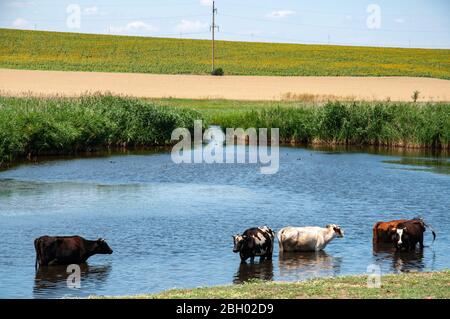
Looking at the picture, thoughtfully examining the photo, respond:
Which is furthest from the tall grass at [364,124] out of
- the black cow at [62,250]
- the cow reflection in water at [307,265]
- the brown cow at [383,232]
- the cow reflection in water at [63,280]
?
the cow reflection in water at [63,280]

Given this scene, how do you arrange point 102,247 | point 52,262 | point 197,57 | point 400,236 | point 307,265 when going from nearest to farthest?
point 52,262 → point 307,265 → point 102,247 → point 400,236 → point 197,57

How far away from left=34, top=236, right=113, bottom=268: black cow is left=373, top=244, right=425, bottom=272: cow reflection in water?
6202 millimetres

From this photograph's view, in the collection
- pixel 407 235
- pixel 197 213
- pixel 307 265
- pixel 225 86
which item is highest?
pixel 225 86

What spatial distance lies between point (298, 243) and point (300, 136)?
101 feet

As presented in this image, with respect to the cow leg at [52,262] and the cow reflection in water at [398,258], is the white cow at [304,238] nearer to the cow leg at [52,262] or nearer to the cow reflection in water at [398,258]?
the cow reflection in water at [398,258]

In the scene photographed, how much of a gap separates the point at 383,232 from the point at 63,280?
7996 millimetres

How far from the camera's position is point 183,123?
49.8 meters

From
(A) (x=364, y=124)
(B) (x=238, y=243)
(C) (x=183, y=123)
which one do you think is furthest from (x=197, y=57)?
(B) (x=238, y=243)

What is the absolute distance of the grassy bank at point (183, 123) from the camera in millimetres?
43000

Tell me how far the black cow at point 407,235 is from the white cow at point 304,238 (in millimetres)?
1401

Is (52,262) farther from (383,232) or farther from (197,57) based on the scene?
(197,57)

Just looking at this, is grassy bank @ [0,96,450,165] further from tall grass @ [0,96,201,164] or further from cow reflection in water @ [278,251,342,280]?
cow reflection in water @ [278,251,342,280]

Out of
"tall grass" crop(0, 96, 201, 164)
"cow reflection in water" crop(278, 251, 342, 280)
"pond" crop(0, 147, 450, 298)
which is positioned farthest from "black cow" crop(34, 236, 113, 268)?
"tall grass" crop(0, 96, 201, 164)

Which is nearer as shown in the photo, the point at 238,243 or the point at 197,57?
the point at 238,243
